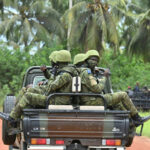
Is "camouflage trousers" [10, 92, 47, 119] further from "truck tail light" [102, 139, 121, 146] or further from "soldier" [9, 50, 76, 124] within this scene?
"truck tail light" [102, 139, 121, 146]

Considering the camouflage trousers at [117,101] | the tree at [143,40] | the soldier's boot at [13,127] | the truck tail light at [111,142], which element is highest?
the tree at [143,40]

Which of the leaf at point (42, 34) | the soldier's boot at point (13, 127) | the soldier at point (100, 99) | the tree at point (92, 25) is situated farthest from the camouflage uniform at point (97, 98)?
the leaf at point (42, 34)

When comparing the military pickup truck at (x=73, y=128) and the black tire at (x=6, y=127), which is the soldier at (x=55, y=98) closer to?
the military pickup truck at (x=73, y=128)

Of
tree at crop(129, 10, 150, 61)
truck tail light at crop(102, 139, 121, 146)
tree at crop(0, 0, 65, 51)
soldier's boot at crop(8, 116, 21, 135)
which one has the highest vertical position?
tree at crop(0, 0, 65, 51)

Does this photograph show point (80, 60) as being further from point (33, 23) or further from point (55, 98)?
point (33, 23)

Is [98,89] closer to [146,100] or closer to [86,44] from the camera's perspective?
Result: [146,100]

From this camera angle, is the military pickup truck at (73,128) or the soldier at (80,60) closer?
the military pickup truck at (73,128)

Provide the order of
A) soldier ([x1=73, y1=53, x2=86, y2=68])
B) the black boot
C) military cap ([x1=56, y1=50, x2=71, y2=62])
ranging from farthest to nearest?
soldier ([x1=73, y1=53, x2=86, y2=68]) → military cap ([x1=56, y1=50, x2=71, y2=62]) → the black boot

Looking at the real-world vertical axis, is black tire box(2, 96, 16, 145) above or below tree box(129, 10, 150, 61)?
below

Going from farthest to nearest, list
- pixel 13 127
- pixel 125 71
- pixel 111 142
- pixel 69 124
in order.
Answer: pixel 125 71 → pixel 13 127 → pixel 111 142 → pixel 69 124

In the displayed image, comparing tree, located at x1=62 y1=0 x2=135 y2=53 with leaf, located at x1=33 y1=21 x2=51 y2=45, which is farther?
leaf, located at x1=33 y1=21 x2=51 y2=45

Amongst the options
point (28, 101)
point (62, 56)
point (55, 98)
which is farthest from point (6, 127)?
point (62, 56)

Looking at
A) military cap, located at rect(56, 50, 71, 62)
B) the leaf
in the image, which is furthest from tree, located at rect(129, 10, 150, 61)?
military cap, located at rect(56, 50, 71, 62)

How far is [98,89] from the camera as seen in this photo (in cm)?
617
